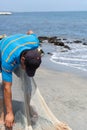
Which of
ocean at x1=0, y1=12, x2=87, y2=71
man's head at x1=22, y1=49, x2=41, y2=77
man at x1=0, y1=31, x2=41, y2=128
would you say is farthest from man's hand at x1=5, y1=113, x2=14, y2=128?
ocean at x1=0, y1=12, x2=87, y2=71

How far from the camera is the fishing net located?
15.9 feet

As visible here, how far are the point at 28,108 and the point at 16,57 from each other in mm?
918

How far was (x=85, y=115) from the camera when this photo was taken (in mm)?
7352

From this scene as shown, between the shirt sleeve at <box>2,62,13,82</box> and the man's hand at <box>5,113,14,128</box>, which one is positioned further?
the man's hand at <box>5,113,14,128</box>

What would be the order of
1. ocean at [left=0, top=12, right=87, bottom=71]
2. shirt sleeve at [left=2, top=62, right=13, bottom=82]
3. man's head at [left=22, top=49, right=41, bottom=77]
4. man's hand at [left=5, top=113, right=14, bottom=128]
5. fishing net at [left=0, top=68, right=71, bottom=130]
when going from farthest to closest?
ocean at [left=0, top=12, right=87, bottom=71], fishing net at [left=0, top=68, right=71, bottom=130], man's hand at [left=5, top=113, right=14, bottom=128], shirt sleeve at [left=2, top=62, right=13, bottom=82], man's head at [left=22, top=49, right=41, bottom=77]

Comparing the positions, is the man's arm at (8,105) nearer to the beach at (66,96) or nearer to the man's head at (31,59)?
the man's head at (31,59)

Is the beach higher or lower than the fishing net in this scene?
lower

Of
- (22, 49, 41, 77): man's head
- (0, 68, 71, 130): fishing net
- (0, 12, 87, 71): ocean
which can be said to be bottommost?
(0, 12, 87, 71): ocean

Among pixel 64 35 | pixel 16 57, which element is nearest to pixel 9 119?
pixel 16 57

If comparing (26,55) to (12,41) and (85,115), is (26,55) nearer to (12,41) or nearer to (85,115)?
(12,41)

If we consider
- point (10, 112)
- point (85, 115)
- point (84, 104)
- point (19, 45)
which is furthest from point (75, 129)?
point (19, 45)

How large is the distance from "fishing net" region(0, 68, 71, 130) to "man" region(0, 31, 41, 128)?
1.31 feet

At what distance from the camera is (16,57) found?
4234 mm

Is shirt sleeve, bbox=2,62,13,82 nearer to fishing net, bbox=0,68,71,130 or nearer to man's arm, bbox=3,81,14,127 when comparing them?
man's arm, bbox=3,81,14,127
